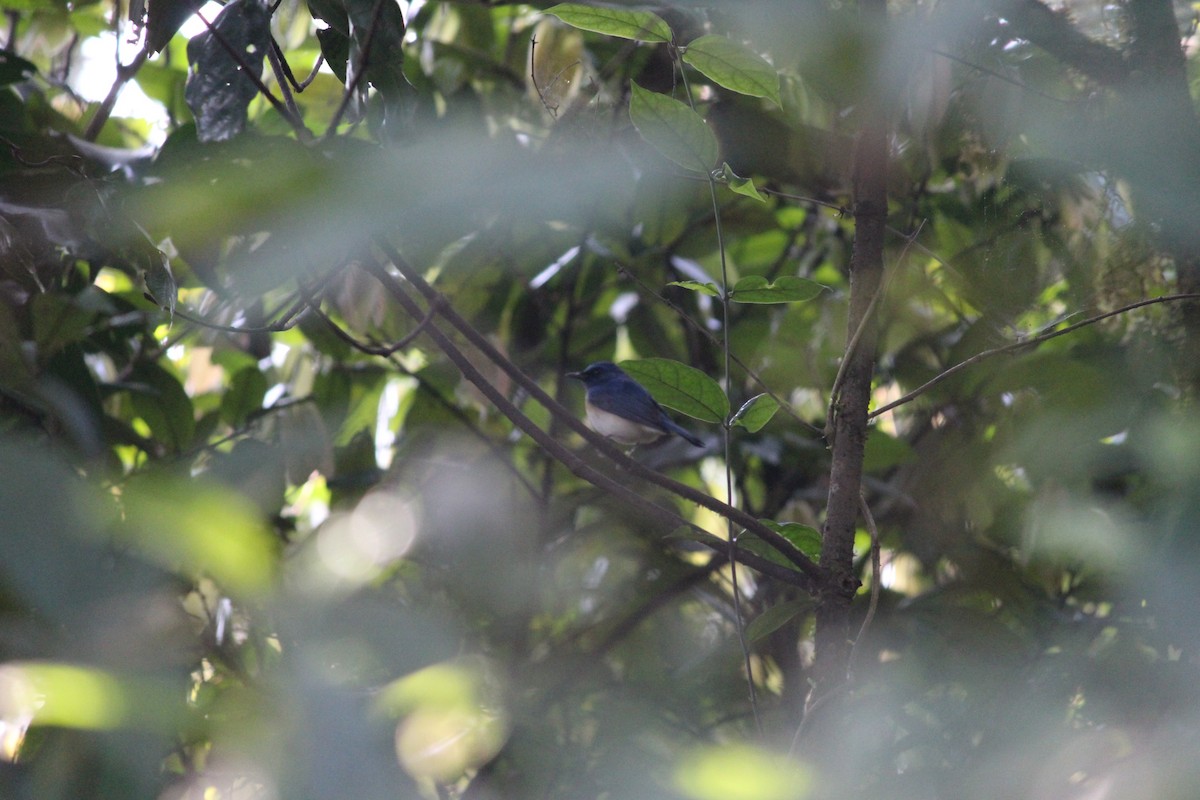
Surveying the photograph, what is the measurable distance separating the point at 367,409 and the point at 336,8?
1.56 metres

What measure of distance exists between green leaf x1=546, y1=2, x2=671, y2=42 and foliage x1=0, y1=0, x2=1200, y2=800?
0.01 meters

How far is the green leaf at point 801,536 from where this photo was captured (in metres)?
1.61

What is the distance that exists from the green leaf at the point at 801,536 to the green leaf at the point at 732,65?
66 cm

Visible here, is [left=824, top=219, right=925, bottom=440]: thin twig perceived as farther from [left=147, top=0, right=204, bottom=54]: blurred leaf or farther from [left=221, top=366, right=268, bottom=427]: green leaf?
[left=221, top=366, right=268, bottom=427]: green leaf

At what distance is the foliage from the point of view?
1.27m

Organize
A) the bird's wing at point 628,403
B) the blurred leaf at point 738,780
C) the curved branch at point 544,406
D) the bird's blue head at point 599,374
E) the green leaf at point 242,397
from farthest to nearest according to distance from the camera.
→ the bird's wing at point 628,403 → the bird's blue head at point 599,374 → the green leaf at point 242,397 → the curved branch at point 544,406 → the blurred leaf at point 738,780

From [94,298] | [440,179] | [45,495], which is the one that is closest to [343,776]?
[45,495]

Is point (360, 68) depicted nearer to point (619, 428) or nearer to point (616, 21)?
point (616, 21)

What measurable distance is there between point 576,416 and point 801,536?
1.06m

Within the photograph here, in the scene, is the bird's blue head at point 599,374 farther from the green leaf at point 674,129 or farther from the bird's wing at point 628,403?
the green leaf at point 674,129

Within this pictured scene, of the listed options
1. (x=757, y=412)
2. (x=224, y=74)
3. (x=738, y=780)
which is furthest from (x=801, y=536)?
(x=224, y=74)

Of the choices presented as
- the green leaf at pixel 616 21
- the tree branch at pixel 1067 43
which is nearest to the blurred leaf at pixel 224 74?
the green leaf at pixel 616 21

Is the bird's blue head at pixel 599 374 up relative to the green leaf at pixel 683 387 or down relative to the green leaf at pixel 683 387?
down

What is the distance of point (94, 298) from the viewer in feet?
7.57
